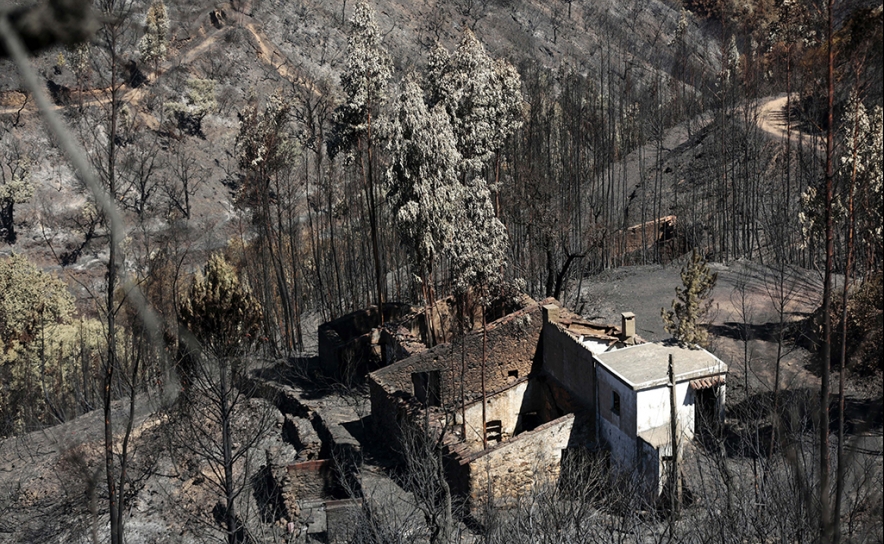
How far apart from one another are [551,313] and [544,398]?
8.52ft

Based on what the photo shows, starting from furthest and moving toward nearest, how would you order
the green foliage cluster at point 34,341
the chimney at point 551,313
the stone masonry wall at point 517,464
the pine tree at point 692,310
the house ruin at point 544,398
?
the green foliage cluster at point 34,341 < the chimney at point 551,313 < the pine tree at point 692,310 < the stone masonry wall at point 517,464 < the house ruin at point 544,398

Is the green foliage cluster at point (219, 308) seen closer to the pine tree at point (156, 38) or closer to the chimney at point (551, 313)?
the chimney at point (551, 313)

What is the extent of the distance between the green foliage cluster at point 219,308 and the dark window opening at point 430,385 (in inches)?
194

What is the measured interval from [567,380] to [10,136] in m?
50.1

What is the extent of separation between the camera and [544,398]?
26.4 m

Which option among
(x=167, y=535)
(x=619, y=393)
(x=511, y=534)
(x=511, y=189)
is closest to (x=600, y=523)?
(x=511, y=534)

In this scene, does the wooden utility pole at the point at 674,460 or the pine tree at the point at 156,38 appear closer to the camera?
the wooden utility pole at the point at 674,460

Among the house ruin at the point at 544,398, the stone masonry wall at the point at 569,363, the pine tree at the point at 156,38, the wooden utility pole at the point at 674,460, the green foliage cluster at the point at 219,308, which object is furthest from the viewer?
the pine tree at the point at 156,38

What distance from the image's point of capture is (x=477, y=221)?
84.7ft

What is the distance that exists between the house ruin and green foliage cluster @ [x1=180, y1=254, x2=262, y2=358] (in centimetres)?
423

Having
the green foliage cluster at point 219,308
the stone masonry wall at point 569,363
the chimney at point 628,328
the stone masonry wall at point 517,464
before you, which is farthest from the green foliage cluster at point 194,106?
the stone masonry wall at point 517,464

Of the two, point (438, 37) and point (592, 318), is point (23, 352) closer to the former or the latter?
point (592, 318)

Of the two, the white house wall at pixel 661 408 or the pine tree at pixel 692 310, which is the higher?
the pine tree at pixel 692 310

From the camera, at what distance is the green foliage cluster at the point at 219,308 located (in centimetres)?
2464
